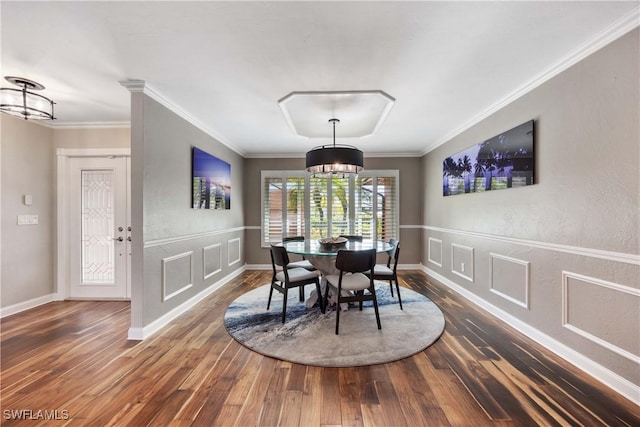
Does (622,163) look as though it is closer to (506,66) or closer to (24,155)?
(506,66)

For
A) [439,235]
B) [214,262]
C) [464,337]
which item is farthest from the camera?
[439,235]

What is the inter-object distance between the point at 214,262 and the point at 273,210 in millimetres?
1909

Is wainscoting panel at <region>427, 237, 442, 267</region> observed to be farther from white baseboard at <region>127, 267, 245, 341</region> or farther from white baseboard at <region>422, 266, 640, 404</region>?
white baseboard at <region>127, 267, 245, 341</region>

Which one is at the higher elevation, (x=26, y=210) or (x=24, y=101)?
(x=24, y=101)

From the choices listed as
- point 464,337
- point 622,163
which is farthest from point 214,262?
point 622,163

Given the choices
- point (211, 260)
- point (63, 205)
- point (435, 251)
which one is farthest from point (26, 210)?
point (435, 251)

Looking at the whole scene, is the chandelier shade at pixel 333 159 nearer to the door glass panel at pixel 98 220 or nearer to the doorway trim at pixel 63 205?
the doorway trim at pixel 63 205

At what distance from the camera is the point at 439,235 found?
195 inches

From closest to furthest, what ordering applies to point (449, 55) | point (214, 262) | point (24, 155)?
point (449, 55) → point (24, 155) → point (214, 262)

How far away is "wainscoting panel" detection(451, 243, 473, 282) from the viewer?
12.7 ft

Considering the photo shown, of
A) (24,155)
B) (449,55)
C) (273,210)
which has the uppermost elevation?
(449,55)

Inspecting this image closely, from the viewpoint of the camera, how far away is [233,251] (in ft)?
17.3

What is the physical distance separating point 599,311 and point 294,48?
10.2 ft

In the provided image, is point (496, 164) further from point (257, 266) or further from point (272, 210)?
point (257, 266)
